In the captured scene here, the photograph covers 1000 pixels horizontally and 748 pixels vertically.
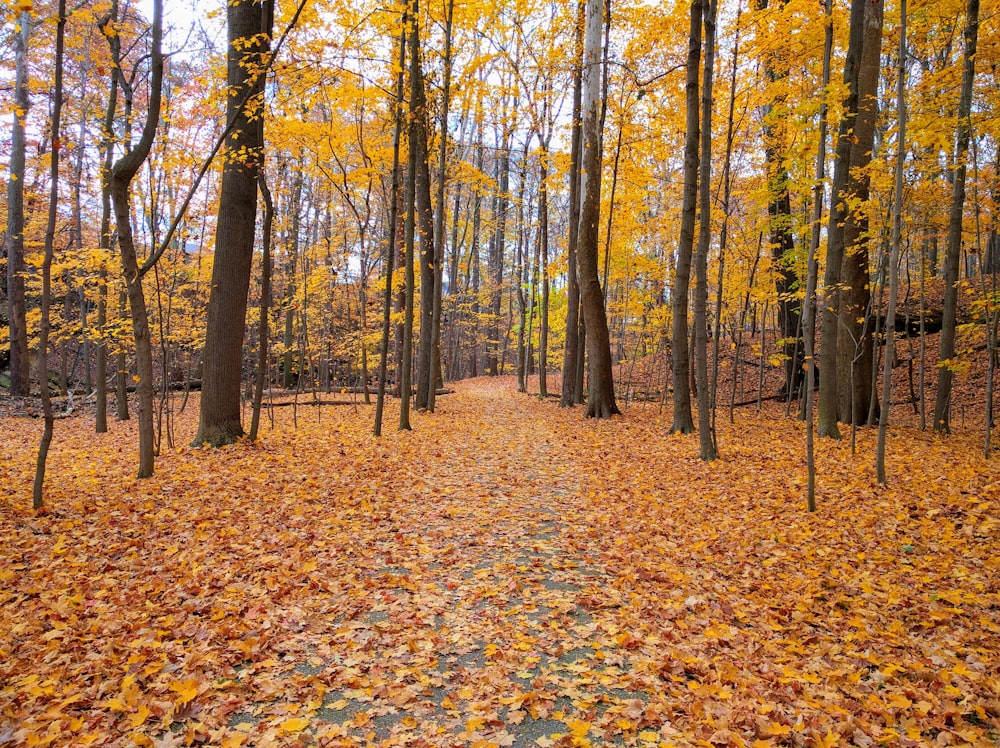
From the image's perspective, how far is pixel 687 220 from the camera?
9367 mm

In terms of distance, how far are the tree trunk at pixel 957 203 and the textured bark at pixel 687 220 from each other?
3999mm

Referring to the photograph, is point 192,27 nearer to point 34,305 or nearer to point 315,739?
point 315,739

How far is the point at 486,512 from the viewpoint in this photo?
21.4 ft

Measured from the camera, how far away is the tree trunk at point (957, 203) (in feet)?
29.4

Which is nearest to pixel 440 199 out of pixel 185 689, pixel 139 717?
pixel 185 689

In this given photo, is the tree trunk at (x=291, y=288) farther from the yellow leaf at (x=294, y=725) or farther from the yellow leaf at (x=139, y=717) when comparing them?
the yellow leaf at (x=294, y=725)

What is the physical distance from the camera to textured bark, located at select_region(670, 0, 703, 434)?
8.82m

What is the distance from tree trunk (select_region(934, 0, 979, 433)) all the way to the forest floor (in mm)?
3161

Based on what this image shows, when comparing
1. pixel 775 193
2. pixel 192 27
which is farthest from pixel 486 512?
pixel 775 193

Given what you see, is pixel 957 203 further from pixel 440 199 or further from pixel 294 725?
pixel 294 725

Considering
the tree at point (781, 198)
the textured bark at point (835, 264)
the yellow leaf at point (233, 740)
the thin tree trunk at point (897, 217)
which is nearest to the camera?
the yellow leaf at point (233, 740)

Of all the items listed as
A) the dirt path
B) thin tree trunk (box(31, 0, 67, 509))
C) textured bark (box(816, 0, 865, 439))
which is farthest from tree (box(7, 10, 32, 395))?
textured bark (box(816, 0, 865, 439))

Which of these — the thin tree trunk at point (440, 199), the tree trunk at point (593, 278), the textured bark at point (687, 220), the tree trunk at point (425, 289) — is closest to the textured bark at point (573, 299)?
the tree trunk at point (593, 278)

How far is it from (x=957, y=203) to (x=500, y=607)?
11108mm
